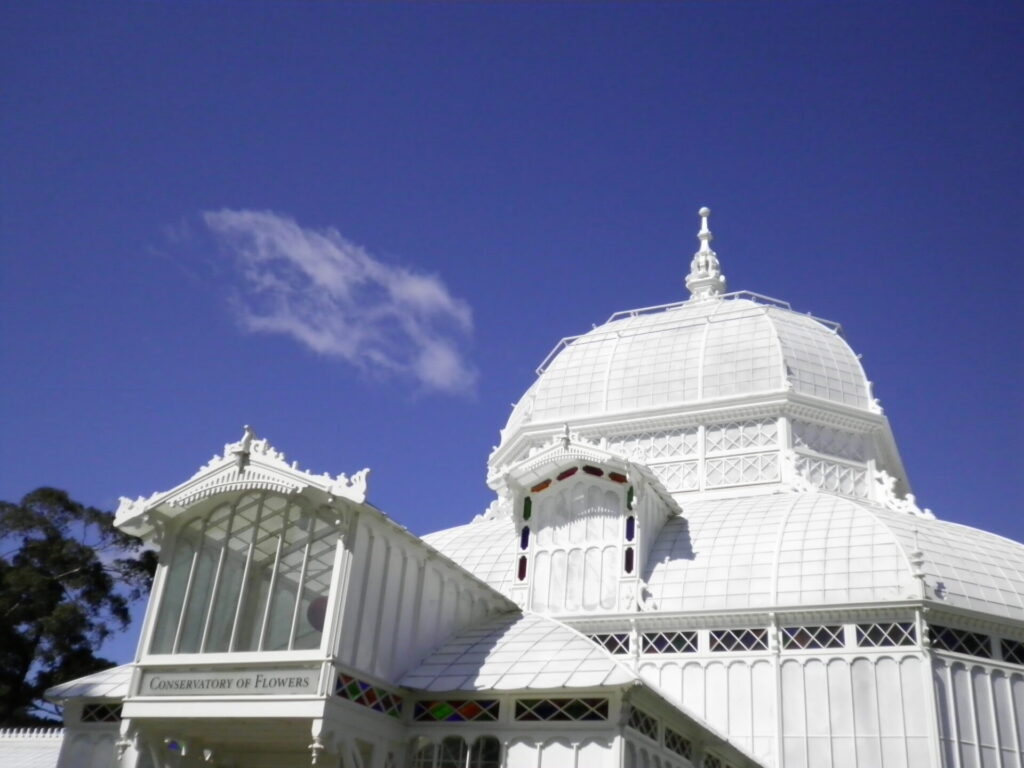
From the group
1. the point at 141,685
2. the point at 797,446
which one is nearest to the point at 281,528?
the point at 141,685

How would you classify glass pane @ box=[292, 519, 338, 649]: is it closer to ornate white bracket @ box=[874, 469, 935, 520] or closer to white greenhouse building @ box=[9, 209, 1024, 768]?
white greenhouse building @ box=[9, 209, 1024, 768]

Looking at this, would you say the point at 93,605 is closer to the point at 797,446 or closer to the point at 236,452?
the point at 236,452

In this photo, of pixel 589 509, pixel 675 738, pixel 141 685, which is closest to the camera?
pixel 141 685

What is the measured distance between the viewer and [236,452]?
64.6 ft

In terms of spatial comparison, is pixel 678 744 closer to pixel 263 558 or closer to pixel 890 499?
pixel 263 558

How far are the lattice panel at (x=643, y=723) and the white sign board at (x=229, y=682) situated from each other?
588cm

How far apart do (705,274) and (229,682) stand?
3286cm

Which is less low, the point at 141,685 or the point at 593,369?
the point at 593,369

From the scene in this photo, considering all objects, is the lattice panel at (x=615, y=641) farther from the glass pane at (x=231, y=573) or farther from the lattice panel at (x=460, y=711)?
the glass pane at (x=231, y=573)

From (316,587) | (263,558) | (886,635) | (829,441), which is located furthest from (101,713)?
(829,441)

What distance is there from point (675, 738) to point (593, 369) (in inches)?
830

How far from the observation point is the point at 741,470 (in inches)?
1347

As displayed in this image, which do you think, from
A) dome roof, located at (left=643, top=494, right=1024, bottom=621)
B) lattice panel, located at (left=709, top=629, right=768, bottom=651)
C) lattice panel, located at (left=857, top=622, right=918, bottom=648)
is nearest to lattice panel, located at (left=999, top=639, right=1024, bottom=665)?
dome roof, located at (left=643, top=494, right=1024, bottom=621)

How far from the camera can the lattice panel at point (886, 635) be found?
24.6m
